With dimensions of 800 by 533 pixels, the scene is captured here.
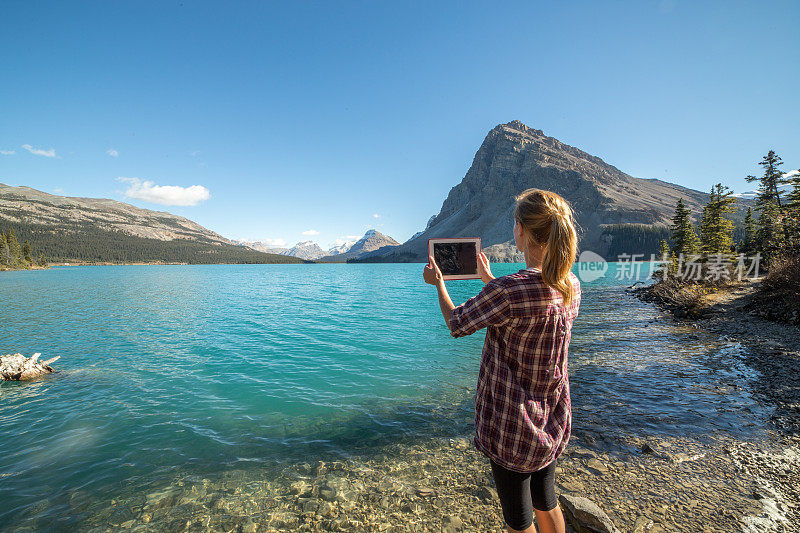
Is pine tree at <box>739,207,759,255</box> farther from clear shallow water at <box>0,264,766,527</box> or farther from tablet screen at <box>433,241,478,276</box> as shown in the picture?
tablet screen at <box>433,241,478,276</box>

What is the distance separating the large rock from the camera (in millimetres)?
4691

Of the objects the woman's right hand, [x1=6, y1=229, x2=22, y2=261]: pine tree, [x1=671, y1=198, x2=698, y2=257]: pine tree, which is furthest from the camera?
[x1=6, y1=229, x2=22, y2=261]: pine tree

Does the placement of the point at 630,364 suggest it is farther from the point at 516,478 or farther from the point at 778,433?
the point at 516,478

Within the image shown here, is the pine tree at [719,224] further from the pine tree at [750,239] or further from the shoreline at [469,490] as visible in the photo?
the shoreline at [469,490]

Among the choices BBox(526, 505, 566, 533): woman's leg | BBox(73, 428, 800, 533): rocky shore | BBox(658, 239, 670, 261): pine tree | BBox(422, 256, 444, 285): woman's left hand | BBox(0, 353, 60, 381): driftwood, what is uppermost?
BBox(658, 239, 670, 261): pine tree

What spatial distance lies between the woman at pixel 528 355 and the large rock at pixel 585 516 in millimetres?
2948

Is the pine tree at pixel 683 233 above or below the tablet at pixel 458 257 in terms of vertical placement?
above

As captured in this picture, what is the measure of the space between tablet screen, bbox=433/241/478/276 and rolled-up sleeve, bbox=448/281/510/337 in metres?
0.77

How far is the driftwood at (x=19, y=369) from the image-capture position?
1308 cm

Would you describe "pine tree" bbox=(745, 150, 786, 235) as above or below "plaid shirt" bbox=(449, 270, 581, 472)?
above

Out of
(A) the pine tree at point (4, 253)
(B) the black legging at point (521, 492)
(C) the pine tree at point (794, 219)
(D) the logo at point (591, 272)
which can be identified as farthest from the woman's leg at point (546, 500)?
(A) the pine tree at point (4, 253)

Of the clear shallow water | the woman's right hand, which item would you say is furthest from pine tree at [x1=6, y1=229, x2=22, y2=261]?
the woman's right hand

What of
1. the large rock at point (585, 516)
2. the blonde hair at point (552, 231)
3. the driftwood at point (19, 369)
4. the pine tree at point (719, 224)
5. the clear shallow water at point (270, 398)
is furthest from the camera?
the pine tree at point (719, 224)

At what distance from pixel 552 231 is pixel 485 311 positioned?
669 millimetres
